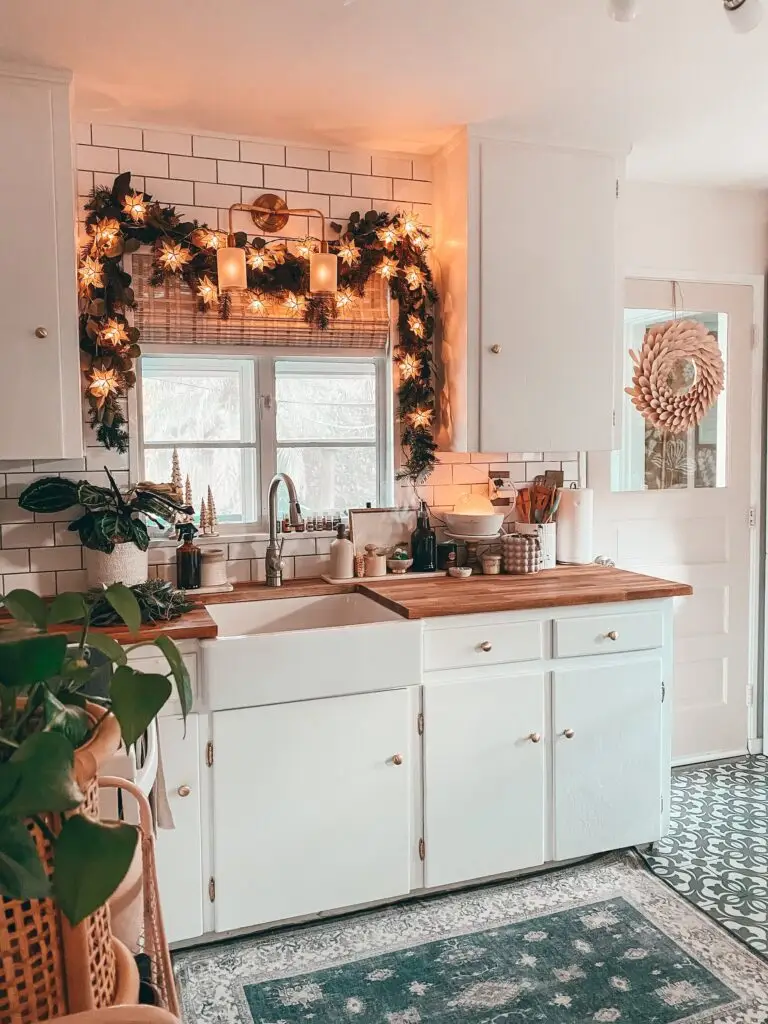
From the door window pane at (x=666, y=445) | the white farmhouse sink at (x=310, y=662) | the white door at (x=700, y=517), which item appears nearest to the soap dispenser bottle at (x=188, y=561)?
the white farmhouse sink at (x=310, y=662)

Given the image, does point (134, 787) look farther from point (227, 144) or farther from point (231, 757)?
point (227, 144)

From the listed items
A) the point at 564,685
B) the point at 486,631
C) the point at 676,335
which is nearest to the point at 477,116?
the point at 676,335

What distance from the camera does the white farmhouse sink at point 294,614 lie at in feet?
9.23

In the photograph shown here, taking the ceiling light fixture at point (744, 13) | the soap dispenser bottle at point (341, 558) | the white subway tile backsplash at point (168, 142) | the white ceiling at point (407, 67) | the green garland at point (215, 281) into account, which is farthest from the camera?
the soap dispenser bottle at point (341, 558)

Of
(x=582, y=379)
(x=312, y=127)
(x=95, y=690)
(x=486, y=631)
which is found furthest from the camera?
(x=582, y=379)

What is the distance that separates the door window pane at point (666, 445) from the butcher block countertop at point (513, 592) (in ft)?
2.31

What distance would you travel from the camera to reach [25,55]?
2320mm

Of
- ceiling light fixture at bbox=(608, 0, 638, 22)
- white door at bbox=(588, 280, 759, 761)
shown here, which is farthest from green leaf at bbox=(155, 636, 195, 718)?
white door at bbox=(588, 280, 759, 761)

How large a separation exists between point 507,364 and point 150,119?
1467 millimetres

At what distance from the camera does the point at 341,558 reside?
3.07m

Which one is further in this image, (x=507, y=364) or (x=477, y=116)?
(x=507, y=364)

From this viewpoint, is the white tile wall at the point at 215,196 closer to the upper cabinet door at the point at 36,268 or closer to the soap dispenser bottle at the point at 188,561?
the soap dispenser bottle at the point at 188,561

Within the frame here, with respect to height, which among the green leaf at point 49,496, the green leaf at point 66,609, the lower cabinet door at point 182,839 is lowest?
the lower cabinet door at point 182,839

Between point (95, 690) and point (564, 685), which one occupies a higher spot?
point (95, 690)
